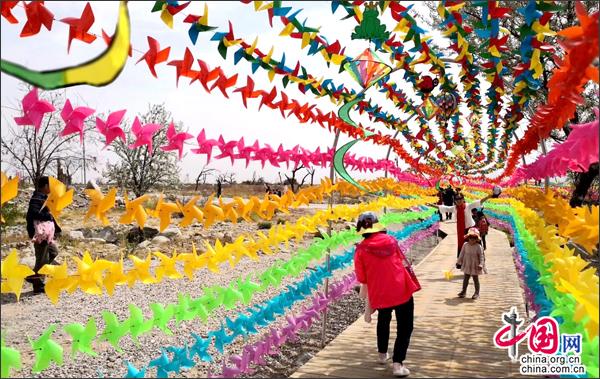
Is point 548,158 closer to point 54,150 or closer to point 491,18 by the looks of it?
point 491,18

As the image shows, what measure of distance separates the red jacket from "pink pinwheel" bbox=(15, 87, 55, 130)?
2.70 metres

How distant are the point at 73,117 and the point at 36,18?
2.59 ft

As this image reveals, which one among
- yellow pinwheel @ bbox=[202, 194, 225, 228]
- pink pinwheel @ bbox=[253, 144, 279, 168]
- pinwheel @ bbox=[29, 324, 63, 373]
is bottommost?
pinwheel @ bbox=[29, 324, 63, 373]

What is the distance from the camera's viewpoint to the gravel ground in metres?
5.21

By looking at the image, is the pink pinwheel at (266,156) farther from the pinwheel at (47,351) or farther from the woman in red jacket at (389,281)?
the pinwheel at (47,351)

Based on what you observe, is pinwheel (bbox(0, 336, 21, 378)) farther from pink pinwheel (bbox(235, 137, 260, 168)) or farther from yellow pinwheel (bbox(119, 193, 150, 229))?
pink pinwheel (bbox(235, 137, 260, 168))

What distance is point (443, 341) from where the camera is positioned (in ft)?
16.8

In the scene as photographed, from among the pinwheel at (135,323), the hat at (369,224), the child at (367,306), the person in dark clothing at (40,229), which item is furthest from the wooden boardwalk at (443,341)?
the person in dark clothing at (40,229)

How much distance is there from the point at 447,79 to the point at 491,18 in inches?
95.8

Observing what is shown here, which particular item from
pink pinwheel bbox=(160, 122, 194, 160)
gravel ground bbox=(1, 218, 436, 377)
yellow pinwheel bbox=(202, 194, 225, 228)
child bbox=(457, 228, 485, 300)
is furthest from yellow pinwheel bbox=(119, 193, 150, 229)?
child bbox=(457, 228, 485, 300)

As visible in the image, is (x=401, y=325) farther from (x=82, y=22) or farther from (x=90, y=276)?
(x=82, y=22)

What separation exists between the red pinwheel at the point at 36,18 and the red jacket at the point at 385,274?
2.79 m

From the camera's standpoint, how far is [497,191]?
697cm

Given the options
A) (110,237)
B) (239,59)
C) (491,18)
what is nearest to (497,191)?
(491,18)
